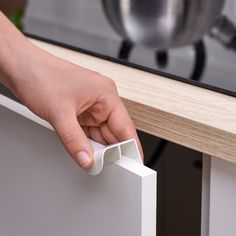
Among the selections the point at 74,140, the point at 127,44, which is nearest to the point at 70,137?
the point at 74,140

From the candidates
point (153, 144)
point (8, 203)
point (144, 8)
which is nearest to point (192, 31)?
point (144, 8)

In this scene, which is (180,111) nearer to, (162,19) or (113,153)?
(113,153)

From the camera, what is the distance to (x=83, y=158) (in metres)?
0.44

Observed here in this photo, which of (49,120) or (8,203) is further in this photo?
(8,203)

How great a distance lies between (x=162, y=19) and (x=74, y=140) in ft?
1.17

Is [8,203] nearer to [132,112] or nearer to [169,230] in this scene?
[132,112]

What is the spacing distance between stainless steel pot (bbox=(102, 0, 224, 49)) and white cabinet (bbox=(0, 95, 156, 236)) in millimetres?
221

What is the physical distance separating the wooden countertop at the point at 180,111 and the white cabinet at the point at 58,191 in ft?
0.21

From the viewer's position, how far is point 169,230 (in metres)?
0.91

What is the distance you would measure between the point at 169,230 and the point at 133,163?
0.49 meters

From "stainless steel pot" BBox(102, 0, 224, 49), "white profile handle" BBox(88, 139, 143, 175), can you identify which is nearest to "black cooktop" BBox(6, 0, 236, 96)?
"stainless steel pot" BBox(102, 0, 224, 49)

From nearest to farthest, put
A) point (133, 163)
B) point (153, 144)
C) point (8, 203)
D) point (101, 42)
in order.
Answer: point (133, 163)
point (8, 203)
point (101, 42)
point (153, 144)

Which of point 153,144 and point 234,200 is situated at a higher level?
point 234,200

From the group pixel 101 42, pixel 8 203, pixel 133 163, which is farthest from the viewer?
pixel 101 42
